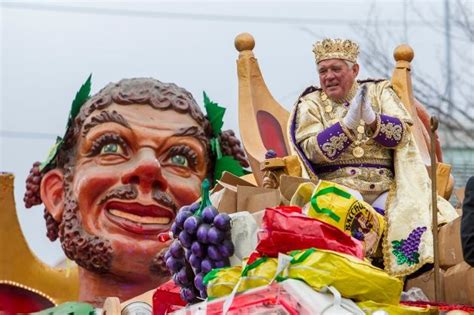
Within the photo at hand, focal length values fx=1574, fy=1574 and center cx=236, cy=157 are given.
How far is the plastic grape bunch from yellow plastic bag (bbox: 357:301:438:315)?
86 centimetres

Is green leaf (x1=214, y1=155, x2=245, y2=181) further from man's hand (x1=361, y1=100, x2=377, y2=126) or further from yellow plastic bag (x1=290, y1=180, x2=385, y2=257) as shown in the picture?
yellow plastic bag (x1=290, y1=180, x2=385, y2=257)

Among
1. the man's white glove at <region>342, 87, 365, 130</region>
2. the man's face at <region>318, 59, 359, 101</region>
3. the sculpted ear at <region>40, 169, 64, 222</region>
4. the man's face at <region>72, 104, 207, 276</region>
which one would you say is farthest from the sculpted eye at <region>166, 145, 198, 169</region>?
the man's white glove at <region>342, 87, 365, 130</region>

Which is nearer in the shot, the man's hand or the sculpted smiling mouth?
the man's hand

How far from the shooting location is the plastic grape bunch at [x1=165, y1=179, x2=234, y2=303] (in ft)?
21.5

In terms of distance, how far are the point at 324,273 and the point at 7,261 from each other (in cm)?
526

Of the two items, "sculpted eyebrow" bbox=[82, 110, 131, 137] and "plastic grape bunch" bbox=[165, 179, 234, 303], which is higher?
"sculpted eyebrow" bbox=[82, 110, 131, 137]

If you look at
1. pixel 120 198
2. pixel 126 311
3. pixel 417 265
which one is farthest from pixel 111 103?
pixel 417 265

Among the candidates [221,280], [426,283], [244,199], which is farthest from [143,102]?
[221,280]

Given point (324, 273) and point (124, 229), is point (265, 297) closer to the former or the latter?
point (324, 273)

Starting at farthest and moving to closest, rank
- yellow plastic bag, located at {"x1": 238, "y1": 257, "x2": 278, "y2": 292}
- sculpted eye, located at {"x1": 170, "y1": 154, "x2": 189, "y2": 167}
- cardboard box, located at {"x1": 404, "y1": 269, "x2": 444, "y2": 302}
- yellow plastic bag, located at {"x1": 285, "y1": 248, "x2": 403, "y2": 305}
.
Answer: sculpted eye, located at {"x1": 170, "y1": 154, "x2": 189, "y2": 167} → cardboard box, located at {"x1": 404, "y1": 269, "x2": 444, "y2": 302} → yellow plastic bag, located at {"x1": 238, "y1": 257, "x2": 278, "y2": 292} → yellow plastic bag, located at {"x1": 285, "y1": 248, "x2": 403, "y2": 305}

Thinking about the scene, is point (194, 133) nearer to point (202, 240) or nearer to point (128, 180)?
point (128, 180)

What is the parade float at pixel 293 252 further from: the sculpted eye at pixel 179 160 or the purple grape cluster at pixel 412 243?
the sculpted eye at pixel 179 160

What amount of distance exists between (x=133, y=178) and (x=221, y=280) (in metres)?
3.83

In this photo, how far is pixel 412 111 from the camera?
28.0 feet
